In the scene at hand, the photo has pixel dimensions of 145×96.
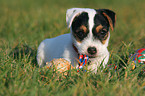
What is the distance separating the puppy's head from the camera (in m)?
3.53

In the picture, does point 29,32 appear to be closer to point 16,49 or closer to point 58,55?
point 16,49

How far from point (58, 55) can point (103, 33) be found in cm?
114

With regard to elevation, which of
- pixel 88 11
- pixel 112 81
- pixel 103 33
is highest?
pixel 88 11

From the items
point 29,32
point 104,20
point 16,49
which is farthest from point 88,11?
point 29,32

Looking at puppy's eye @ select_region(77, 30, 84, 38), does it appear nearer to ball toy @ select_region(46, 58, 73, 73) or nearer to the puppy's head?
the puppy's head

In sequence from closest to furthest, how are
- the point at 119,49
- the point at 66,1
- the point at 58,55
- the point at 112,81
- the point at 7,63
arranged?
the point at 112,81, the point at 7,63, the point at 58,55, the point at 119,49, the point at 66,1

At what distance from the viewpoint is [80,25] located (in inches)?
143

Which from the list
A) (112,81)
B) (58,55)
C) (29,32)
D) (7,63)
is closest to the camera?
(112,81)

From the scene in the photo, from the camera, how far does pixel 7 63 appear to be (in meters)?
3.59

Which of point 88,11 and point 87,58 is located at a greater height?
point 88,11

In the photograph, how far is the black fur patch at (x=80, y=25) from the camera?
3585 mm

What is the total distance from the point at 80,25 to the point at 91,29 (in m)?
0.21

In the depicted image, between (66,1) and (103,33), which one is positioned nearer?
(103,33)

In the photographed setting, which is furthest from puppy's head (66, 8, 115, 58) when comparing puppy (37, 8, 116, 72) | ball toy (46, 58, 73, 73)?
ball toy (46, 58, 73, 73)
